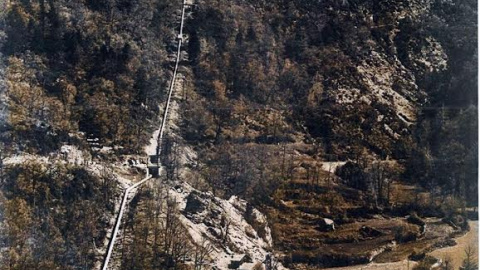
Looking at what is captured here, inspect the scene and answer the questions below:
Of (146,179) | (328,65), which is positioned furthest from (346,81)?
(146,179)

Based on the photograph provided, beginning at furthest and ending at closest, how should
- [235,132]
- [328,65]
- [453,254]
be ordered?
[328,65] < [235,132] < [453,254]

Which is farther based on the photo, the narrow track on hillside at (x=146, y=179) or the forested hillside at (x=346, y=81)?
the forested hillside at (x=346, y=81)

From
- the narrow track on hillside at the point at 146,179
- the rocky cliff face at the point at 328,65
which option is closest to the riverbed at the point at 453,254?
the rocky cliff face at the point at 328,65

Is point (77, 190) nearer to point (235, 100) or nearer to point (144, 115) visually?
point (144, 115)

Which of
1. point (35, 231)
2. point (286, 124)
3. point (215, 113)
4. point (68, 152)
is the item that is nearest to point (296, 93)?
point (286, 124)

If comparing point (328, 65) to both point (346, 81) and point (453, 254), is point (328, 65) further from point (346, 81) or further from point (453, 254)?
point (453, 254)

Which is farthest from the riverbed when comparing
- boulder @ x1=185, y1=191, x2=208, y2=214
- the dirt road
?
boulder @ x1=185, y1=191, x2=208, y2=214

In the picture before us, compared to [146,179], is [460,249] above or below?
below

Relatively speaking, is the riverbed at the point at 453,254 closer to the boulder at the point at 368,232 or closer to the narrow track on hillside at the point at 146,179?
the boulder at the point at 368,232

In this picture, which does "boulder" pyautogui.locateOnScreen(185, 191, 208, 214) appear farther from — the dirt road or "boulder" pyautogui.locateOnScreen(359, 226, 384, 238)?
the dirt road
